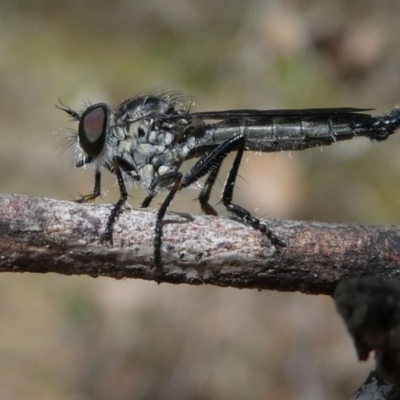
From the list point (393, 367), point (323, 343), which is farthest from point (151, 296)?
point (393, 367)

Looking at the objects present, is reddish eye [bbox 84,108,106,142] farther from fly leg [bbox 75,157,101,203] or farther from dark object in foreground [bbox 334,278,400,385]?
dark object in foreground [bbox 334,278,400,385]

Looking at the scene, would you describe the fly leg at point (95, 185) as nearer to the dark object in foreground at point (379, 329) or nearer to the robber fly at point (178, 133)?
the robber fly at point (178, 133)

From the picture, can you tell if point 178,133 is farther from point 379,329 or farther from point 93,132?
point 379,329

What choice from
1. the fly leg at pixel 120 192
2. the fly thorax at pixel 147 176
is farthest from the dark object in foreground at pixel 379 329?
the fly thorax at pixel 147 176

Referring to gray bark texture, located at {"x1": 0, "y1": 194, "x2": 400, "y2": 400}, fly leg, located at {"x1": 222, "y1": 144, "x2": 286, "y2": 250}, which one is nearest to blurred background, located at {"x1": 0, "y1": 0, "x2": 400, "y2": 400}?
fly leg, located at {"x1": 222, "y1": 144, "x2": 286, "y2": 250}

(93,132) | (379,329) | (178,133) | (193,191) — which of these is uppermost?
(193,191)

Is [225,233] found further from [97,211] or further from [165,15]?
[165,15]

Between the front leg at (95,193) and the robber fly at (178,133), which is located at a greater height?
the robber fly at (178,133)

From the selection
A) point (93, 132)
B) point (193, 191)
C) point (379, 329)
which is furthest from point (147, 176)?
point (193, 191)

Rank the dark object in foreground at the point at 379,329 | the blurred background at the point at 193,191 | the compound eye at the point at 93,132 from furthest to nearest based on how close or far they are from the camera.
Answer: the blurred background at the point at 193,191 → the compound eye at the point at 93,132 → the dark object in foreground at the point at 379,329
